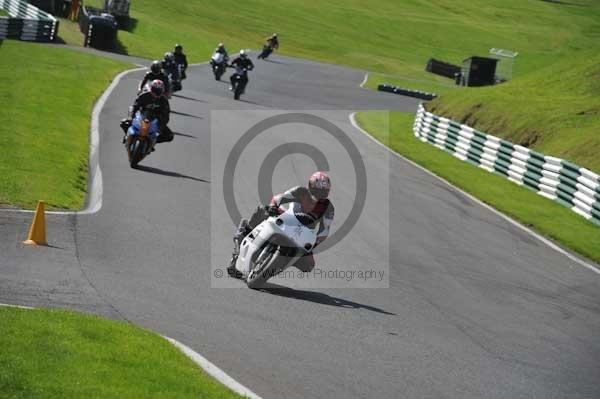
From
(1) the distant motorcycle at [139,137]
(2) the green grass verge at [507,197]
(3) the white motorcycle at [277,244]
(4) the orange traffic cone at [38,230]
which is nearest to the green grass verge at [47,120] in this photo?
(1) the distant motorcycle at [139,137]

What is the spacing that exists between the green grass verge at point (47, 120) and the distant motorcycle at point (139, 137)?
2.96ft

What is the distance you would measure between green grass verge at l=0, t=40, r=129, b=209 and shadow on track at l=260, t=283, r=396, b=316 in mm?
4672

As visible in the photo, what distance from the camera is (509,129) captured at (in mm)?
34188

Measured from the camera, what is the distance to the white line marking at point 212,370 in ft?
27.0

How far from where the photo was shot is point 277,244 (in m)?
12.2

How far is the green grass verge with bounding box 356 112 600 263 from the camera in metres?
20.3

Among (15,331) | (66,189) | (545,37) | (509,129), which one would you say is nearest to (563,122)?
(509,129)

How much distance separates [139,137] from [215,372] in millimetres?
12663

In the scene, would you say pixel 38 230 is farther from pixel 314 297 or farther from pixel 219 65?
pixel 219 65

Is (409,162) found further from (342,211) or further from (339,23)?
(339,23)

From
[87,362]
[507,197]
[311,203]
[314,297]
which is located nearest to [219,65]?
[507,197]

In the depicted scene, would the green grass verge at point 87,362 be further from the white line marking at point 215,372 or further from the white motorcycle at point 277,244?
the white motorcycle at point 277,244

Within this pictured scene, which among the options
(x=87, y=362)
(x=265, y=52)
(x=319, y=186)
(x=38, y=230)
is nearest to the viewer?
(x=87, y=362)

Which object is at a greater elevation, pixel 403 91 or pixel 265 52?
pixel 265 52
